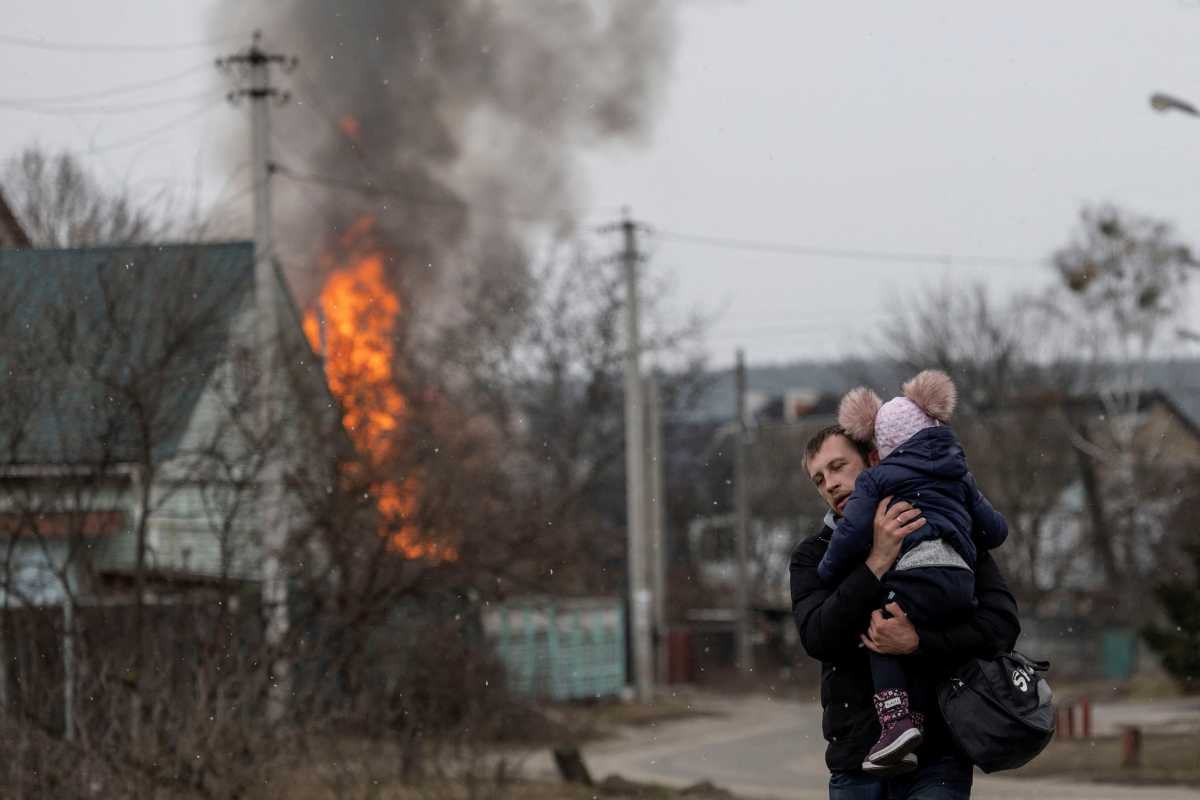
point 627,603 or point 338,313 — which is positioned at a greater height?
point 338,313

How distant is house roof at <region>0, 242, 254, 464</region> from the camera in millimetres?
11766

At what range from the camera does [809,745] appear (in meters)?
22.5

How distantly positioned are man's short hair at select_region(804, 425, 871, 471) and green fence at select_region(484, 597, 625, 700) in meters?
12.1

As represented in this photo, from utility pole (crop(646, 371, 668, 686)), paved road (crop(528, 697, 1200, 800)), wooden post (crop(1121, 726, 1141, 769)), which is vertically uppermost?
utility pole (crop(646, 371, 668, 686))

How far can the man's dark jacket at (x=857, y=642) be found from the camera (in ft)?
13.3

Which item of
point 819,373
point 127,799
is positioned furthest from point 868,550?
point 819,373

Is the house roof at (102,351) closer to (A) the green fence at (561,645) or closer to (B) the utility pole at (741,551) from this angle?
(A) the green fence at (561,645)

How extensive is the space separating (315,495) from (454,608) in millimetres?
2241

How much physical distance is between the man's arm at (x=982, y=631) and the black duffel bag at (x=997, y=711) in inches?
1.4

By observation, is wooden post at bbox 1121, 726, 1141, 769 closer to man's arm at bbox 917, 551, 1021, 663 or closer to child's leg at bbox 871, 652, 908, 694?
man's arm at bbox 917, 551, 1021, 663

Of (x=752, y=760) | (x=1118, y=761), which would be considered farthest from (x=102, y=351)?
(x=1118, y=761)

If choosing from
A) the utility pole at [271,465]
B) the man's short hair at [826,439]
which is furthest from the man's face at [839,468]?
the utility pole at [271,465]

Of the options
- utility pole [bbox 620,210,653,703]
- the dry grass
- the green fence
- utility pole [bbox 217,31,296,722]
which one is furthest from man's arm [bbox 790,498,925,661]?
utility pole [bbox 620,210,653,703]

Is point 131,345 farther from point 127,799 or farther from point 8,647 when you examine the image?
point 127,799
